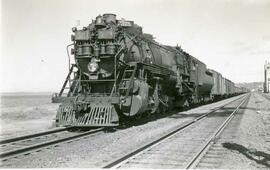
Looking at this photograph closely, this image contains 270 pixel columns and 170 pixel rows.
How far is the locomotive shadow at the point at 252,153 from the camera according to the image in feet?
24.4

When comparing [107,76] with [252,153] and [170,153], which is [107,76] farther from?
[252,153]

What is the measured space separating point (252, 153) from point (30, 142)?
6.41m

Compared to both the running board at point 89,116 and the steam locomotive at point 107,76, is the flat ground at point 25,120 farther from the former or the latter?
the steam locomotive at point 107,76

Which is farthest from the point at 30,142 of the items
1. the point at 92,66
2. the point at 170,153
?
the point at 170,153

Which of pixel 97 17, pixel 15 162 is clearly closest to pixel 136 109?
pixel 97 17

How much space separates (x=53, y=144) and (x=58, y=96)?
3636 mm

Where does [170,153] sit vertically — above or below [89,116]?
below

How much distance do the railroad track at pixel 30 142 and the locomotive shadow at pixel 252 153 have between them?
475 cm

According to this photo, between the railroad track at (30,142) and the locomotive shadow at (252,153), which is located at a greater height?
the railroad track at (30,142)

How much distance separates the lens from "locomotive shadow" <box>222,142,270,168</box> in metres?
7.44

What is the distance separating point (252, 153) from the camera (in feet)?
27.3

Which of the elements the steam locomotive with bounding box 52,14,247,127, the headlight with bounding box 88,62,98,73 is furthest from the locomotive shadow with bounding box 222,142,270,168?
the headlight with bounding box 88,62,98,73

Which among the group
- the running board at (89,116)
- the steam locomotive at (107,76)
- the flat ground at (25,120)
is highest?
the steam locomotive at (107,76)

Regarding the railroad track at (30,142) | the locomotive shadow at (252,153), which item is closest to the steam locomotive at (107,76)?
the railroad track at (30,142)
